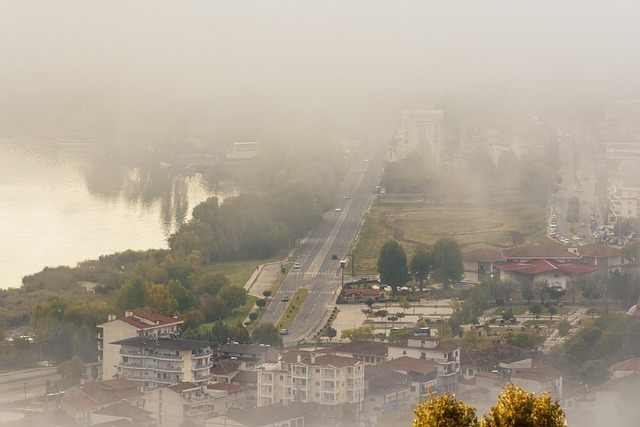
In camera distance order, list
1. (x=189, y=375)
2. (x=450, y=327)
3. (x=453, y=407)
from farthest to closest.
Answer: (x=450, y=327) < (x=189, y=375) < (x=453, y=407)

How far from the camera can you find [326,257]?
1567 centimetres

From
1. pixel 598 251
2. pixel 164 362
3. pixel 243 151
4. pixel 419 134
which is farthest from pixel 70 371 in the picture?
pixel 243 151

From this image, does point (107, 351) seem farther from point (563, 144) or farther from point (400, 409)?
point (563, 144)

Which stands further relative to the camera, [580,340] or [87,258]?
[87,258]

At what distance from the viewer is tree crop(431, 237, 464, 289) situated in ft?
46.6

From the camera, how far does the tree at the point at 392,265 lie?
46.2 ft

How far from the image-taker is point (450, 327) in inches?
478

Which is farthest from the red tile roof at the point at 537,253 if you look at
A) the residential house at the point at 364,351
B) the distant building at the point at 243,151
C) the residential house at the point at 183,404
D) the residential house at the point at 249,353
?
the distant building at the point at 243,151

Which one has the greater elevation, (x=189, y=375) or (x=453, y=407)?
(x=453, y=407)

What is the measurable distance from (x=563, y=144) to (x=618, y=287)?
29.9 feet

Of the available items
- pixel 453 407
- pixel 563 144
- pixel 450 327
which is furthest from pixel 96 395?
pixel 563 144

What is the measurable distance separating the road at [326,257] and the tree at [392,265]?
0.33m

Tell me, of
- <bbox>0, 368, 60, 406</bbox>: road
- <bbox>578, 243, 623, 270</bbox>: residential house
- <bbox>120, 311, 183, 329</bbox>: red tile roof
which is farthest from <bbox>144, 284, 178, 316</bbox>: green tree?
<bbox>578, 243, 623, 270</bbox>: residential house

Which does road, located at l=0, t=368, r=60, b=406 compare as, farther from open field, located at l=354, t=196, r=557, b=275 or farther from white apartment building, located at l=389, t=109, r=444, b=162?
white apartment building, located at l=389, t=109, r=444, b=162
